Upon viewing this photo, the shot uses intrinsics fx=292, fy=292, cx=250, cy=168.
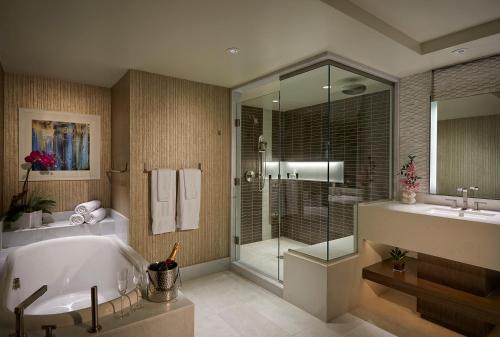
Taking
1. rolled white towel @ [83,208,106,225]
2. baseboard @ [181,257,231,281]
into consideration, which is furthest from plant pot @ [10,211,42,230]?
baseboard @ [181,257,231,281]

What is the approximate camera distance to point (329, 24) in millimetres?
1955

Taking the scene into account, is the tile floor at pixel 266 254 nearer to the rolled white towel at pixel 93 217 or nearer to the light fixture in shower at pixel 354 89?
the light fixture in shower at pixel 354 89

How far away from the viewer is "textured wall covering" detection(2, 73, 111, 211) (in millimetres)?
3029

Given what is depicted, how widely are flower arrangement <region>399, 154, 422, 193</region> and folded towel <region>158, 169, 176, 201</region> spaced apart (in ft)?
7.87

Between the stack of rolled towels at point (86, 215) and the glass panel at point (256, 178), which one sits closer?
the stack of rolled towels at point (86, 215)

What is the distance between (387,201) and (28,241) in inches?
142

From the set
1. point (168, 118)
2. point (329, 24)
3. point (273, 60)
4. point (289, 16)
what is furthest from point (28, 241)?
point (329, 24)

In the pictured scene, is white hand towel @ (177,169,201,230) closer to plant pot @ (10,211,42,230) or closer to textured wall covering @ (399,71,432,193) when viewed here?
plant pot @ (10,211,42,230)

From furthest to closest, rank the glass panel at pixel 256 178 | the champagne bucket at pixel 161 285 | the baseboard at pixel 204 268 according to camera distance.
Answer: the glass panel at pixel 256 178
the baseboard at pixel 204 268
the champagne bucket at pixel 161 285

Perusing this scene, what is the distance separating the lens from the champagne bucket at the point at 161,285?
5.66 ft

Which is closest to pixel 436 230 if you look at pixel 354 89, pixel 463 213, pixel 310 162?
pixel 463 213

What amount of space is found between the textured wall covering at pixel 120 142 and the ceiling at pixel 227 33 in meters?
0.37

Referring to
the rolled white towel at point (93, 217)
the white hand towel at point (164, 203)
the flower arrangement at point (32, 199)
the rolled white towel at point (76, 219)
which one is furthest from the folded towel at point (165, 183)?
the flower arrangement at point (32, 199)

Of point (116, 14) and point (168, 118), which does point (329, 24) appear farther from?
point (168, 118)
